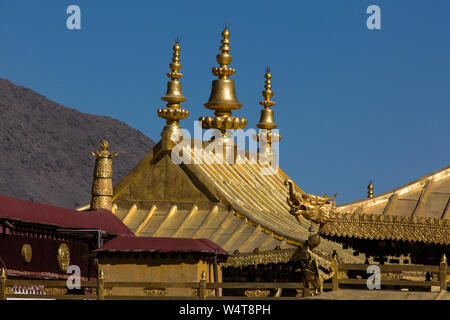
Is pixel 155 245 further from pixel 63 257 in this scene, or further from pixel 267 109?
pixel 267 109

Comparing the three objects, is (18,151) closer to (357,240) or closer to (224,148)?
(224,148)

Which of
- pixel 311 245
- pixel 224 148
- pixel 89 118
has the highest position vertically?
pixel 89 118

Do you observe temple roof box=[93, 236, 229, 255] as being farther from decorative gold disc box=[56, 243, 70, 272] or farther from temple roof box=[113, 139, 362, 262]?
temple roof box=[113, 139, 362, 262]

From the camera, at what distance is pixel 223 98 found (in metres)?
40.5

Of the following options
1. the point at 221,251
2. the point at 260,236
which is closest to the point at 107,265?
the point at 221,251

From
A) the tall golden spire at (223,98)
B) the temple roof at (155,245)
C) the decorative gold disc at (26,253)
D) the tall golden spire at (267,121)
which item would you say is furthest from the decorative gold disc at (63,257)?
the tall golden spire at (267,121)

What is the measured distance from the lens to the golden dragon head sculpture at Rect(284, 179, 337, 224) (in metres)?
22.8

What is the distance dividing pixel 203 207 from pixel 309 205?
12.8 m

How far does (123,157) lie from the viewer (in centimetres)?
15925

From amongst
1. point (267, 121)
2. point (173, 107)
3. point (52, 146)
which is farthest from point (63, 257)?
point (52, 146)

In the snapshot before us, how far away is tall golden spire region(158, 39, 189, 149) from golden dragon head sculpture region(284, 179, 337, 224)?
1394 centimetres

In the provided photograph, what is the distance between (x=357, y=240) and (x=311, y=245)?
1.61m
